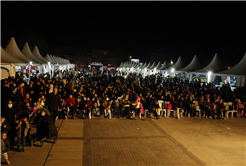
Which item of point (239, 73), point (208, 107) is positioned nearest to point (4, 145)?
point (208, 107)

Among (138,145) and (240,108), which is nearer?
(138,145)

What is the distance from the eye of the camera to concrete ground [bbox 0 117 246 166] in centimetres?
491

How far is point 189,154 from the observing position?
5.54 m

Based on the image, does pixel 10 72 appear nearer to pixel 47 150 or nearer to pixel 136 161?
pixel 47 150

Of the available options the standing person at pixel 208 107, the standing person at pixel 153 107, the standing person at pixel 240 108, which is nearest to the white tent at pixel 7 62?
the standing person at pixel 153 107

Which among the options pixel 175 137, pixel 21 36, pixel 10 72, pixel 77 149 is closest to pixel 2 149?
pixel 77 149

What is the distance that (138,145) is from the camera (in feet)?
19.6

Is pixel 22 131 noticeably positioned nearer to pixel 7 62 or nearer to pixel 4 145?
pixel 4 145

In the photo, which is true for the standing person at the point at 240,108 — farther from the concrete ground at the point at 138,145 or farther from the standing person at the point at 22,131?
the standing person at the point at 22,131

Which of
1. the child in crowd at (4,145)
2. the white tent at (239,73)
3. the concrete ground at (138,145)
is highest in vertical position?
the white tent at (239,73)

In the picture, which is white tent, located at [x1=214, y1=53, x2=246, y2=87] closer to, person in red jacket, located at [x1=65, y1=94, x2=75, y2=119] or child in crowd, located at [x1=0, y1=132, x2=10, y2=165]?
person in red jacket, located at [x1=65, y1=94, x2=75, y2=119]

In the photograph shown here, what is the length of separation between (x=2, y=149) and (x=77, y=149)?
188 centimetres

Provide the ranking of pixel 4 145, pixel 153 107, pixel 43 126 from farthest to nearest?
pixel 153 107 → pixel 43 126 → pixel 4 145

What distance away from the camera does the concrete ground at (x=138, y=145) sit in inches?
193
